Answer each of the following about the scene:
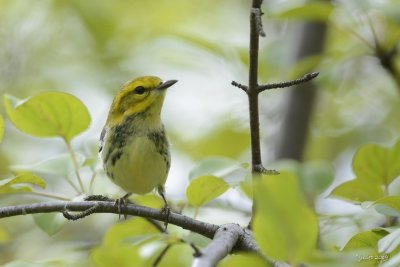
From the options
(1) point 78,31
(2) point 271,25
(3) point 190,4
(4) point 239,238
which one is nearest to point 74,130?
(4) point 239,238

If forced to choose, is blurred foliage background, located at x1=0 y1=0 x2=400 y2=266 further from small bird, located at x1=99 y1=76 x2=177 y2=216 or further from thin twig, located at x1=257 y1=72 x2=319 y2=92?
thin twig, located at x1=257 y1=72 x2=319 y2=92

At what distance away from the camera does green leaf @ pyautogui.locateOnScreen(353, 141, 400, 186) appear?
1.73 meters

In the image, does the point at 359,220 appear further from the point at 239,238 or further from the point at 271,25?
the point at 271,25

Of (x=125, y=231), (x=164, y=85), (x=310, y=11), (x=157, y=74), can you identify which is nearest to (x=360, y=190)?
(x=125, y=231)

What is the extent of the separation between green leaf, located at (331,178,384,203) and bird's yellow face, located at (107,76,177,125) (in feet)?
4.09

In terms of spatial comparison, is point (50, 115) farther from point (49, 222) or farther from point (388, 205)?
point (388, 205)

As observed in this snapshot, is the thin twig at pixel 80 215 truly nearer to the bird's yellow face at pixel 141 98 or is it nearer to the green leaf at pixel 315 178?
the green leaf at pixel 315 178

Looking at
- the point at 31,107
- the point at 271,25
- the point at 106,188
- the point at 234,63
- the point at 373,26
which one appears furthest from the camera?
the point at 271,25

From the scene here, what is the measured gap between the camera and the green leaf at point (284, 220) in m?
0.90

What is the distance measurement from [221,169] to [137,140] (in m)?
0.84

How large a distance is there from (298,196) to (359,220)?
111 cm

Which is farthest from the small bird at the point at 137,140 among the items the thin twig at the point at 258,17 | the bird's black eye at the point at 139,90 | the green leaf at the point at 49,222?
the thin twig at the point at 258,17

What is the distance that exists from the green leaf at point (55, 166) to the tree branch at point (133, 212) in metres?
0.29

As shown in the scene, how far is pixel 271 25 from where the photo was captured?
4.98m
